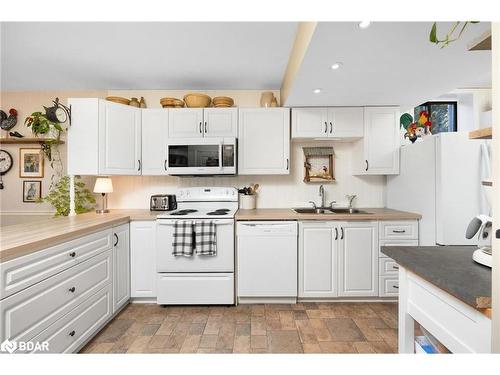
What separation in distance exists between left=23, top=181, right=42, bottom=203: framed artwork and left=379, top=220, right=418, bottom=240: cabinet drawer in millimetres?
4183

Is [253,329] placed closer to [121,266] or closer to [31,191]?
[121,266]

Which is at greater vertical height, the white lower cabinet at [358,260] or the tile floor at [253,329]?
the white lower cabinet at [358,260]

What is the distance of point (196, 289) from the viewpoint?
99.3 inches

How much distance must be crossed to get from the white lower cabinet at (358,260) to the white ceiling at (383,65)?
1.31 metres

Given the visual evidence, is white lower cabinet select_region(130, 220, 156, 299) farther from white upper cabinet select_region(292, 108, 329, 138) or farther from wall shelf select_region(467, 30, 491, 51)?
wall shelf select_region(467, 30, 491, 51)

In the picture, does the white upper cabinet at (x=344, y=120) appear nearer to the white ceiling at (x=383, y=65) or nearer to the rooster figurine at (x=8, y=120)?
the white ceiling at (x=383, y=65)

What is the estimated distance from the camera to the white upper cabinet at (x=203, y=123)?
9.57 ft

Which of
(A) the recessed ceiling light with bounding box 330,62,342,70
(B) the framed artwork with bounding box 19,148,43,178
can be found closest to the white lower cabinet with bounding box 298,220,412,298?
(A) the recessed ceiling light with bounding box 330,62,342,70

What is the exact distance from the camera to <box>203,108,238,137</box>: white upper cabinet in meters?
2.92

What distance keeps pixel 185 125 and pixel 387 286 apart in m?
2.76

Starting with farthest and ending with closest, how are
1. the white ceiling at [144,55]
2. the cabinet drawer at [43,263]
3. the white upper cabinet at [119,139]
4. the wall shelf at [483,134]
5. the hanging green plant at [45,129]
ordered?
1. the hanging green plant at [45,129]
2. the white upper cabinet at [119,139]
3. the white ceiling at [144,55]
4. the cabinet drawer at [43,263]
5. the wall shelf at [483,134]

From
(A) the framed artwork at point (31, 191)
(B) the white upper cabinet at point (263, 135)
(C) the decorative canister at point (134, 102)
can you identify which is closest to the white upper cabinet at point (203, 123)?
(B) the white upper cabinet at point (263, 135)

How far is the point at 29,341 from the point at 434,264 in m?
1.99

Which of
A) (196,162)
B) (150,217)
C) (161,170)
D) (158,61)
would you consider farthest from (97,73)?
(150,217)
